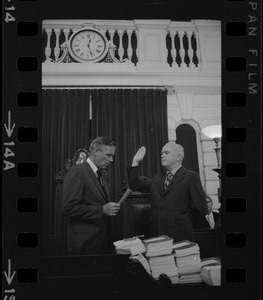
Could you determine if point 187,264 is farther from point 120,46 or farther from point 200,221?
point 120,46

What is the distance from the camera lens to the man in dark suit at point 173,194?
2.36m

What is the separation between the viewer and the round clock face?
7.84ft

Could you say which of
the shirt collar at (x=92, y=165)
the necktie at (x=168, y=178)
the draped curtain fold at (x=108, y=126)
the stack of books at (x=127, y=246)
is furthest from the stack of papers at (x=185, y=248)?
the shirt collar at (x=92, y=165)

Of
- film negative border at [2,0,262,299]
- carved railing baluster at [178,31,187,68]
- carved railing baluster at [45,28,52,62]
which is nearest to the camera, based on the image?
film negative border at [2,0,262,299]

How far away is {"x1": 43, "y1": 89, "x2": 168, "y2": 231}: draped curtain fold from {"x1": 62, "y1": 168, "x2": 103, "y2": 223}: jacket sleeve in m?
0.08

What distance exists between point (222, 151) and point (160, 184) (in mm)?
410

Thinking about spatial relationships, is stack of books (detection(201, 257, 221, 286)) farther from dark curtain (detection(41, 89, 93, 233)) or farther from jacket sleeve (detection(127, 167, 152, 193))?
dark curtain (detection(41, 89, 93, 233))

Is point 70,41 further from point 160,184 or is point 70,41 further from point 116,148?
point 160,184

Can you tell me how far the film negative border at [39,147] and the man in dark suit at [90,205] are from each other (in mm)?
198

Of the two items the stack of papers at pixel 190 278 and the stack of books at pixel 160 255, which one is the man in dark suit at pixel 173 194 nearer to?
the stack of books at pixel 160 255

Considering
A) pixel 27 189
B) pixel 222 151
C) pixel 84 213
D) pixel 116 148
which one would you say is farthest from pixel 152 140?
pixel 27 189

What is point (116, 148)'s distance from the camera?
234 centimetres

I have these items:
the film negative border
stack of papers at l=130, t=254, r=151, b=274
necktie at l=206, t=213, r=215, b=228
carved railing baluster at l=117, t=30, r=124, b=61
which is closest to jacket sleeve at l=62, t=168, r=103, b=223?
the film negative border

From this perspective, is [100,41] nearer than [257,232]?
No
